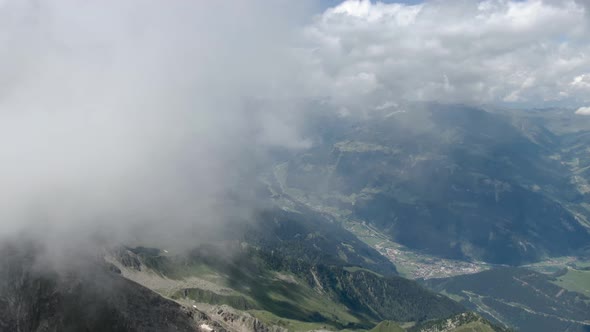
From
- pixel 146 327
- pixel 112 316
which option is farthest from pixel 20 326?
pixel 146 327

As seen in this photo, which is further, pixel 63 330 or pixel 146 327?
pixel 146 327

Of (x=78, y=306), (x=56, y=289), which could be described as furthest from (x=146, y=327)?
(x=56, y=289)

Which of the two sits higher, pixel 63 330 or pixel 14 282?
pixel 14 282

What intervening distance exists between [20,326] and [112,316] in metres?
34.3

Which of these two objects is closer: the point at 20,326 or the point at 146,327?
the point at 20,326

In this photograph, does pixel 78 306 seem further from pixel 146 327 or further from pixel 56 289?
pixel 146 327

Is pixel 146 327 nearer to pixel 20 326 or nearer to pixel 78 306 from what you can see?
pixel 78 306

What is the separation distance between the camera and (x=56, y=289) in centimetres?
19988

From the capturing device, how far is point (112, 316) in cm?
19612

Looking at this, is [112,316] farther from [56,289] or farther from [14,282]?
[14,282]

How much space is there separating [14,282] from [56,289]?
59.1 feet

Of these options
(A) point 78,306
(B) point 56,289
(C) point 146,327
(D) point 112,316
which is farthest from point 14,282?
(C) point 146,327

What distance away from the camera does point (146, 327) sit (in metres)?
198

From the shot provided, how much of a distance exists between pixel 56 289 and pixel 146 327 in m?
42.6
